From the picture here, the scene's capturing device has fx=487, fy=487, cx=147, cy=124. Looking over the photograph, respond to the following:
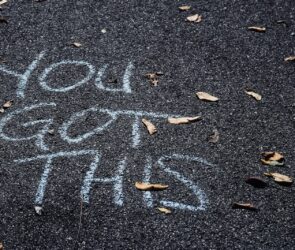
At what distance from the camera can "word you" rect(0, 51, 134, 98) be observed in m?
3.75

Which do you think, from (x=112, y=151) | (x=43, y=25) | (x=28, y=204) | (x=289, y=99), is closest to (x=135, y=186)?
(x=112, y=151)

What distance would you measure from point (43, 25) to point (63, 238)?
2391mm

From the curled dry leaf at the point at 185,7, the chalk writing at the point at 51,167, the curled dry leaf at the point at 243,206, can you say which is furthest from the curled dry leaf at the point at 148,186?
the curled dry leaf at the point at 185,7

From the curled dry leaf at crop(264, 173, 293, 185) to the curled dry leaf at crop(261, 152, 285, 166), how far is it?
3.7 inches

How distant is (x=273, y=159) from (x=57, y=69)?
1865 millimetres

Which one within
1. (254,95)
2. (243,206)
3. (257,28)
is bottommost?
(243,206)

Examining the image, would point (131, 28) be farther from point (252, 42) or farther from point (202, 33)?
point (252, 42)

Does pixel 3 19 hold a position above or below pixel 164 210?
above

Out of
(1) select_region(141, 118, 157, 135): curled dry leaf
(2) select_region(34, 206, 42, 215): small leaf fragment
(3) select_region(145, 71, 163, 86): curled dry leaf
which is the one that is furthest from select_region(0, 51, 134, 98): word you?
(2) select_region(34, 206, 42, 215): small leaf fragment

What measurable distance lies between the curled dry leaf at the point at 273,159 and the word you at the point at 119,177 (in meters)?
0.36

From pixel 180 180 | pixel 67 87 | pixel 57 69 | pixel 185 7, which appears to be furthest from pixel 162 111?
pixel 185 7

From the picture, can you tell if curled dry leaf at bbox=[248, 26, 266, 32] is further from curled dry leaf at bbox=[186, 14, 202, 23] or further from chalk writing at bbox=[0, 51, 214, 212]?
chalk writing at bbox=[0, 51, 214, 212]

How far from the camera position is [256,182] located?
3.01 m

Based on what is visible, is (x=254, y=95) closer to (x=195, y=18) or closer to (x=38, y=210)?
(x=195, y=18)
